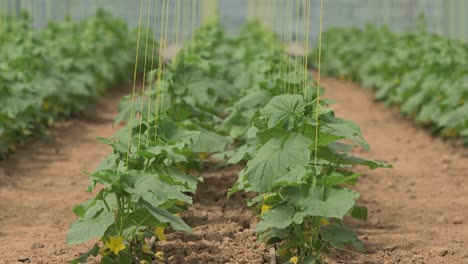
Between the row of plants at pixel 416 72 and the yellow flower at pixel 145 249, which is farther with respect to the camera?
the row of plants at pixel 416 72

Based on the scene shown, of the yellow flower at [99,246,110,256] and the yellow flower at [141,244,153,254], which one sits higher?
the yellow flower at [99,246,110,256]

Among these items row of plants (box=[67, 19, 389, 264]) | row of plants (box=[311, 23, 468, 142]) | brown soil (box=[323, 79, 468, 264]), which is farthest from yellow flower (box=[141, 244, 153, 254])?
row of plants (box=[311, 23, 468, 142])

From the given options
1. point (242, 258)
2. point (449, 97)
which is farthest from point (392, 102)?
point (242, 258)

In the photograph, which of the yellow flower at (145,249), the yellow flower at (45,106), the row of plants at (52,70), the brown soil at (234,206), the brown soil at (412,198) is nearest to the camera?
the yellow flower at (145,249)

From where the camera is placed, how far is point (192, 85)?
694 cm

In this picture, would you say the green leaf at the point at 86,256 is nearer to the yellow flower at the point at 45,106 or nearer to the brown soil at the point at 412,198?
the brown soil at the point at 412,198

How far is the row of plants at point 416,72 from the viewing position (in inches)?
348

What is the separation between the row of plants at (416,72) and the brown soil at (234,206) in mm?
303

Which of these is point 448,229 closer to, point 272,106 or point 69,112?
point 272,106

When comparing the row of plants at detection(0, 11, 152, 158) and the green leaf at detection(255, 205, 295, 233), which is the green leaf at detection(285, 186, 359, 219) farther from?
the row of plants at detection(0, 11, 152, 158)

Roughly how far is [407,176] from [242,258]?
10.5 ft

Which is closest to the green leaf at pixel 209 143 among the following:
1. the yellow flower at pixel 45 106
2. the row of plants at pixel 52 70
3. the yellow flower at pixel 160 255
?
the yellow flower at pixel 160 255

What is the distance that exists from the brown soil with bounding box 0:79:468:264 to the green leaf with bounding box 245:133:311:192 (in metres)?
0.59

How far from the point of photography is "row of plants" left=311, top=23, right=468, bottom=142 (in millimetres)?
8852
